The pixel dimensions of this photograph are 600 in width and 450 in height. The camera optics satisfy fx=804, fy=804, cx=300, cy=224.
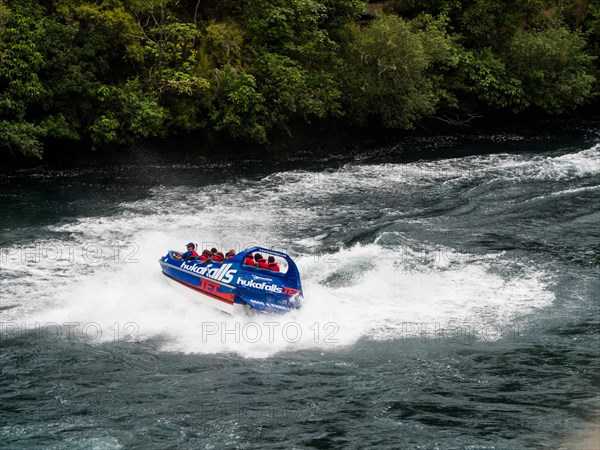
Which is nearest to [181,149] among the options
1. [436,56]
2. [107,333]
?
[436,56]

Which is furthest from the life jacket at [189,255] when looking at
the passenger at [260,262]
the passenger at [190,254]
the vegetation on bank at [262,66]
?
the vegetation on bank at [262,66]

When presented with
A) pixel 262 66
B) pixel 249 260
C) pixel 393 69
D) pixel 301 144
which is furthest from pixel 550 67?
pixel 249 260

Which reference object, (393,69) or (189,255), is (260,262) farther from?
(393,69)

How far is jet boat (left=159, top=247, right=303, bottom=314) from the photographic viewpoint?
1922 centimetres

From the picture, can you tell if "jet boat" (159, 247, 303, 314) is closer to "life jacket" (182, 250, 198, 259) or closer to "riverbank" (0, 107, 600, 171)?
"life jacket" (182, 250, 198, 259)

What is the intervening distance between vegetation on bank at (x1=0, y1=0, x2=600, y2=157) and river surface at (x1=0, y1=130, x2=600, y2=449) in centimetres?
228

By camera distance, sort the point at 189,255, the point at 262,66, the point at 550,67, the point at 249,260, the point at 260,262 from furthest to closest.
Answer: the point at 550,67
the point at 262,66
the point at 189,255
the point at 249,260
the point at 260,262

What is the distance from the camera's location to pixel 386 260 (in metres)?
22.5

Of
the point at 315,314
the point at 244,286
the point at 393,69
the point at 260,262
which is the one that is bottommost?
the point at 315,314

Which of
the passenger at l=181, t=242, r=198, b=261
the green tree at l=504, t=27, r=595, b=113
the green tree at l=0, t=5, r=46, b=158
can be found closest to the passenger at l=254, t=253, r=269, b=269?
the passenger at l=181, t=242, r=198, b=261

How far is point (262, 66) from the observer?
3181 cm

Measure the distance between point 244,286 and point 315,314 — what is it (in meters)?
1.84

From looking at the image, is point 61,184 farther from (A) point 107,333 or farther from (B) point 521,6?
(B) point 521,6

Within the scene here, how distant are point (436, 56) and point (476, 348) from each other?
1895 centimetres
